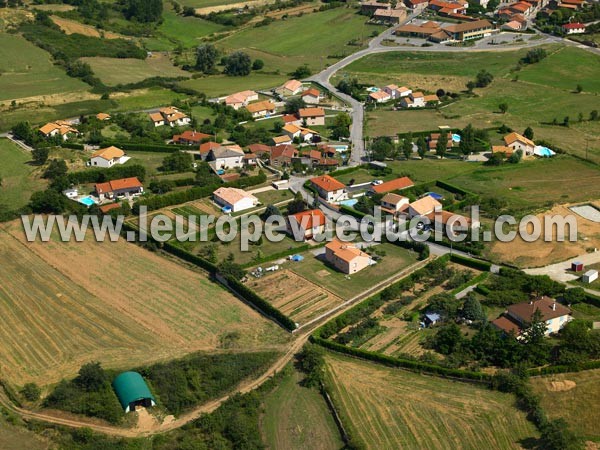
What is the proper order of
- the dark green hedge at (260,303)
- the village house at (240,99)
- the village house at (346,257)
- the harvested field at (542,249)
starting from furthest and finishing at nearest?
the village house at (240,99) < the harvested field at (542,249) < the village house at (346,257) < the dark green hedge at (260,303)

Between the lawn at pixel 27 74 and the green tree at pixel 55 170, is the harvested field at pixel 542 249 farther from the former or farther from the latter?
the lawn at pixel 27 74

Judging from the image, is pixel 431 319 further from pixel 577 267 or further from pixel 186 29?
pixel 186 29

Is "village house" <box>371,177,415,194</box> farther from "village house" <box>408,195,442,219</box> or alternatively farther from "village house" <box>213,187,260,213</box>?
"village house" <box>213,187,260,213</box>

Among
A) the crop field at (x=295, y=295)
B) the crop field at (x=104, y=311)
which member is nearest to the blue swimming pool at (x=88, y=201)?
the crop field at (x=104, y=311)

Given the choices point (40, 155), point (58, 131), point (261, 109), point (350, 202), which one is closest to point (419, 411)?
point (350, 202)

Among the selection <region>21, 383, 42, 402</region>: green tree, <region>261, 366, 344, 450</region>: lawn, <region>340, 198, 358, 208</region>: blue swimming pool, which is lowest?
<region>261, 366, 344, 450</region>: lawn

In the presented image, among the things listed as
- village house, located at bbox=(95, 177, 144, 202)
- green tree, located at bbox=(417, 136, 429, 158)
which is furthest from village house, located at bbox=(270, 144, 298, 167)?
village house, located at bbox=(95, 177, 144, 202)

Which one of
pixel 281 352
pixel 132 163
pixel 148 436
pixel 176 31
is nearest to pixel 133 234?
pixel 132 163
